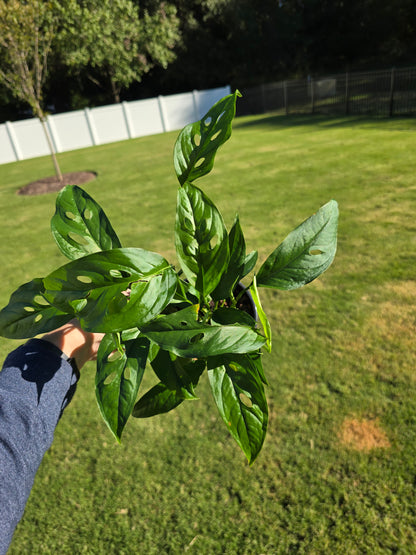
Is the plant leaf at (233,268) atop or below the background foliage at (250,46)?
below

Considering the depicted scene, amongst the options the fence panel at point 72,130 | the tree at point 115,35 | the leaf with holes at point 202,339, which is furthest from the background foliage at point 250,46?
the leaf with holes at point 202,339

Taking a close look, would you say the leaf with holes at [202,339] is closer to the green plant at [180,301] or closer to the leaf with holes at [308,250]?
the green plant at [180,301]

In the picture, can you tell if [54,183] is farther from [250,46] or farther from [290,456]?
[250,46]

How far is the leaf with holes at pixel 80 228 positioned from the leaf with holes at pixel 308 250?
1.38 ft

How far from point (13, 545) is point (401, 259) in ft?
12.4

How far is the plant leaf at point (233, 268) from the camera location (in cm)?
84

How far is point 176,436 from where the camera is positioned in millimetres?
2246

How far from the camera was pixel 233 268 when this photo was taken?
85cm

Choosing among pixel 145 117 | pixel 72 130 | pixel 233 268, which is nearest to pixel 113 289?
pixel 233 268

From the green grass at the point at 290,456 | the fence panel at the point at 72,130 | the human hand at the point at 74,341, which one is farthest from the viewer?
the fence panel at the point at 72,130

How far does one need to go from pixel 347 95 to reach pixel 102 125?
38.0 feet

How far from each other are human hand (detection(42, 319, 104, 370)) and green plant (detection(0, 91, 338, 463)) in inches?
13.1

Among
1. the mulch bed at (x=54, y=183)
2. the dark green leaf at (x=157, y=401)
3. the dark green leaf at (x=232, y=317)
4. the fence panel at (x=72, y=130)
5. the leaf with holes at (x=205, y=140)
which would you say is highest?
the leaf with holes at (x=205, y=140)

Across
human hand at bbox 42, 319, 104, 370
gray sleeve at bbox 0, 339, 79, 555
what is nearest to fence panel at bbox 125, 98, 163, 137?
human hand at bbox 42, 319, 104, 370
